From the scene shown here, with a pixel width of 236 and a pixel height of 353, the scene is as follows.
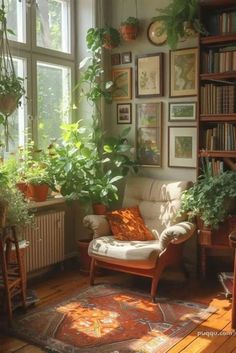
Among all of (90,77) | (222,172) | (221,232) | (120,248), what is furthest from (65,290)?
(90,77)

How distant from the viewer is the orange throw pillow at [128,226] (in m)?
3.74

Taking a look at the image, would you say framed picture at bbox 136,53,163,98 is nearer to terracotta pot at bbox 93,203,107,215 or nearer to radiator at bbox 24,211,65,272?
terracotta pot at bbox 93,203,107,215

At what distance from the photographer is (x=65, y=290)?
3.62m

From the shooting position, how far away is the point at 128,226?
3803mm

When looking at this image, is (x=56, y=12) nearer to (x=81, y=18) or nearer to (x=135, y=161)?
(x=81, y=18)

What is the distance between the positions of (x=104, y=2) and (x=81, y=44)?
488 mm

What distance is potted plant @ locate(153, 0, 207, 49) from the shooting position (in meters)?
3.63

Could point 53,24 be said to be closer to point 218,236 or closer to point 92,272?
point 92,272

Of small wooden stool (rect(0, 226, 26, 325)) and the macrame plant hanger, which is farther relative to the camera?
the macrame plant hanger

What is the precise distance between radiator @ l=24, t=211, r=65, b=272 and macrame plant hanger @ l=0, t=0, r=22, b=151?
2.59 feet

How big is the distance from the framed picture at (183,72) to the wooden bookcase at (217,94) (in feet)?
0.55

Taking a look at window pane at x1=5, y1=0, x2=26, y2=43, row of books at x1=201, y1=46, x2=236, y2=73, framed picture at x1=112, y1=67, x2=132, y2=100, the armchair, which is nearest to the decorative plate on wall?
framed picture at x1=112, y1=67, x2=132, y2=100

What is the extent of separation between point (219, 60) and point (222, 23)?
0.33 meters

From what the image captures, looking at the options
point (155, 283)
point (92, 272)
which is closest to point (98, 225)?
point (92, 272)
